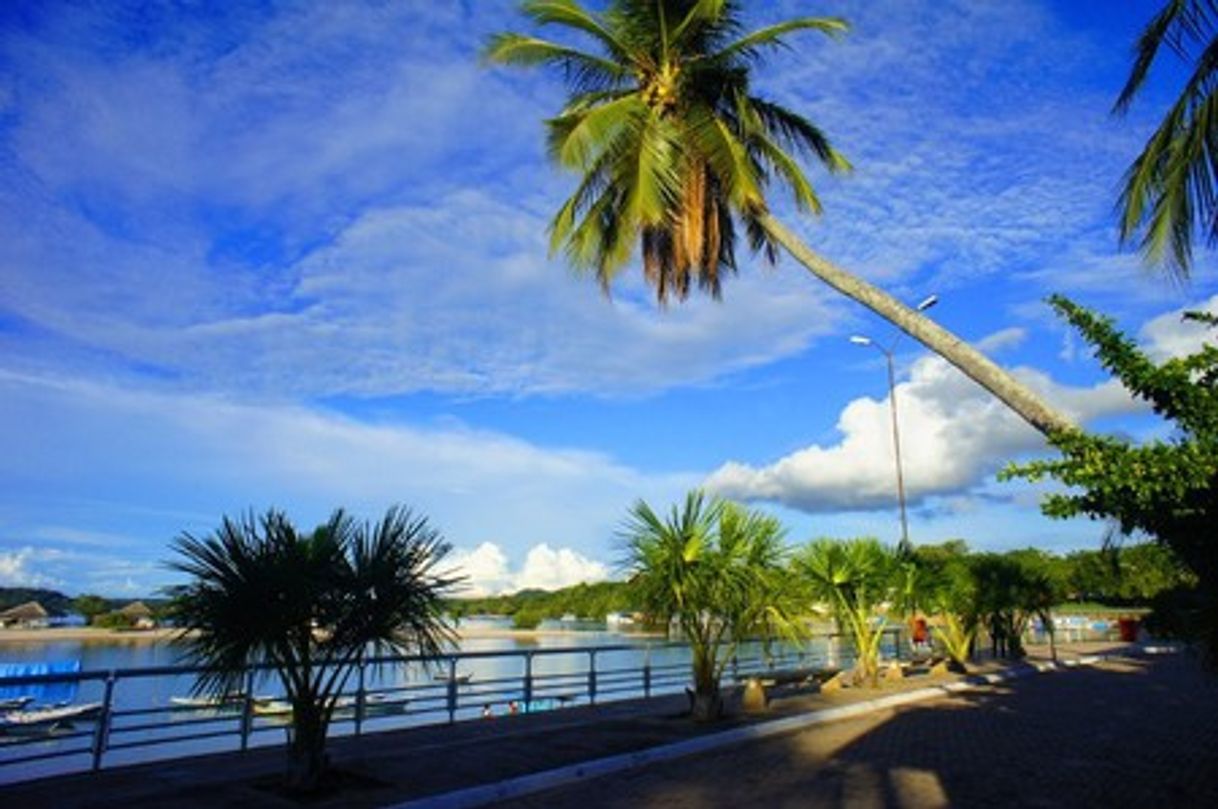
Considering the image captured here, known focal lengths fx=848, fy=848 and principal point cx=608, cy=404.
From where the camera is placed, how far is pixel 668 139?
13.6 m

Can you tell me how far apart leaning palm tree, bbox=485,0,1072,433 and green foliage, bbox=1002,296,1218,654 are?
597 cm

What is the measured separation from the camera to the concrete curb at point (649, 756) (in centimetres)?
787

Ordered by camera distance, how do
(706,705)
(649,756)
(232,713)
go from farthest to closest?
(232,713) → (706,705) → (649,756)

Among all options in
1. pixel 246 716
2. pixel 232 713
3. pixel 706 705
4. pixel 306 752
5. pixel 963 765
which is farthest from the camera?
pixel 232 713

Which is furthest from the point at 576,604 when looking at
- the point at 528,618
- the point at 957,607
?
the point at 957,607

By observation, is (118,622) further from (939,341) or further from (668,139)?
(939,341)

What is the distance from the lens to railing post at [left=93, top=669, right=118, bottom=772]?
889 cm

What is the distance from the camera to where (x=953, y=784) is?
343 inches

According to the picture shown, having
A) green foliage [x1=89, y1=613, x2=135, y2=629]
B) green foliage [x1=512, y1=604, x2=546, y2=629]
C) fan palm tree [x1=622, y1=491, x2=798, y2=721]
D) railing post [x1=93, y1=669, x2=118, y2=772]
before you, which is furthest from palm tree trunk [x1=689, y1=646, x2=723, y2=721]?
green foliage [x1=512, y1=604, x2=546, y2=629]

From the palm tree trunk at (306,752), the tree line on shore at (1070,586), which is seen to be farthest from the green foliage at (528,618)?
the palm tree trunk at (306,752)

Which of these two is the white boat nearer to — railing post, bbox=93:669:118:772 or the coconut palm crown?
railing post, bbox=93:669:118:772

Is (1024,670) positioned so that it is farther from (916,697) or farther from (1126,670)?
(916,697)

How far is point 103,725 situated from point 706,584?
7951 millimetres

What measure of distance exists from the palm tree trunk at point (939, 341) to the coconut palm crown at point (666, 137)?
171 cm
